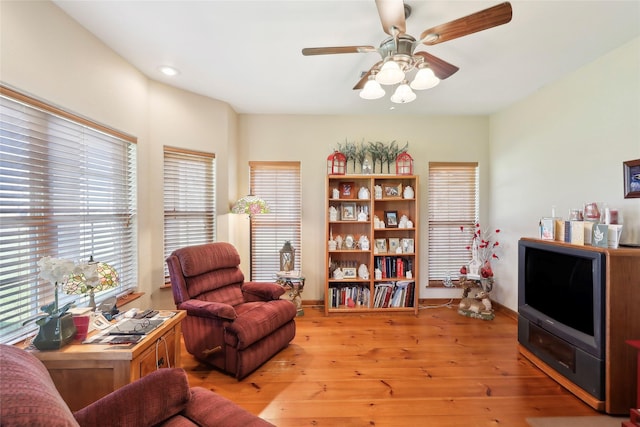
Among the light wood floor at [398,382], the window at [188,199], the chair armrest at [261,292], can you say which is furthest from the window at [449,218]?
the window at [188,199]

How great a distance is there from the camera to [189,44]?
2156 mm

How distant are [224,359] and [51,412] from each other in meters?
1.65

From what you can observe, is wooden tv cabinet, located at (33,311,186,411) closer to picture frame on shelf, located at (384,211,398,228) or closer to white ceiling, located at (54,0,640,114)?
white ceiling, located at (54,0,640,114)

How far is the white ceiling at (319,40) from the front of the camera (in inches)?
69.4

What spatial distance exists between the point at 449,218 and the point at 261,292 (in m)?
2.84

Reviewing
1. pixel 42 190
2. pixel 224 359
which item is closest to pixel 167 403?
pixel 224 359

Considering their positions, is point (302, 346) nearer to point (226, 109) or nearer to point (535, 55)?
point (226, 109)

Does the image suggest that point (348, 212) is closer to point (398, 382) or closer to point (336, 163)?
Answer: point (336, 163)

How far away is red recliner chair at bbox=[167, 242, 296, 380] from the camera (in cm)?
216

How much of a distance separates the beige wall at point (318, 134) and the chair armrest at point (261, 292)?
33.4 inches

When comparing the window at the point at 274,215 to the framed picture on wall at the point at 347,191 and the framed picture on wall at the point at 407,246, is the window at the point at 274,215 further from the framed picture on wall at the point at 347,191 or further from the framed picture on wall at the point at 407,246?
the framed picture on wall at the point at 407,246

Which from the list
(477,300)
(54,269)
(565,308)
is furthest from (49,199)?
(477,300)

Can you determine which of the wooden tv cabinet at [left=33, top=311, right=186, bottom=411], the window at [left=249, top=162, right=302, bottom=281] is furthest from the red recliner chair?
the window at [left=249, top=162, right=302, bottom=281]

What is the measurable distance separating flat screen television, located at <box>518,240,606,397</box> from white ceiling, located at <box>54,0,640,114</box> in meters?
1.64
